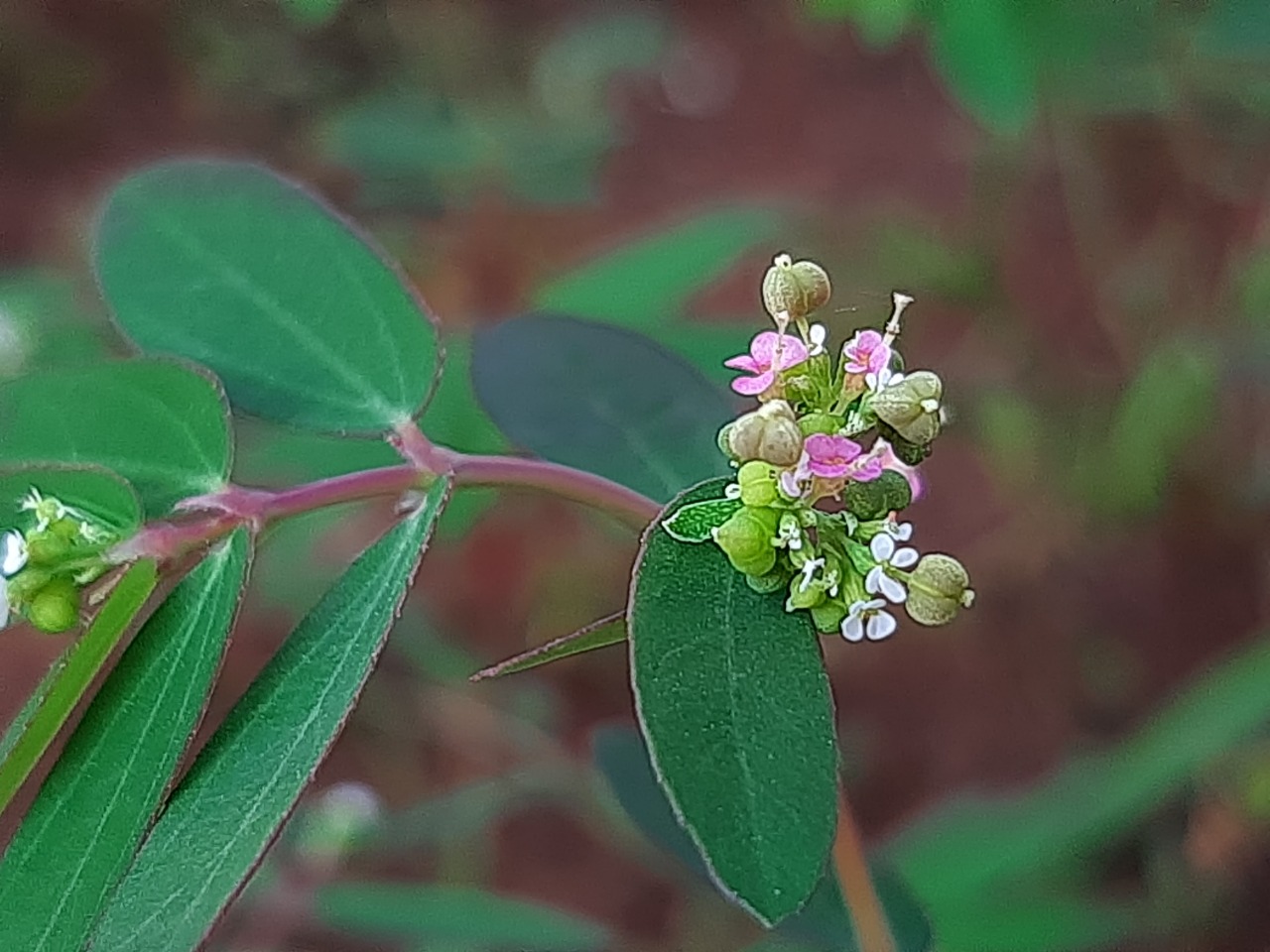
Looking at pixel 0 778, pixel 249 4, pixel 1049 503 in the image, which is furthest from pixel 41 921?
pixel 249 4

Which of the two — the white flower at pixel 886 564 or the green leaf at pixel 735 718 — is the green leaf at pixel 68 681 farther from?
the white flower at pixel 886 564

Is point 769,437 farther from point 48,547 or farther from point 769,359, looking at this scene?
point 48,547

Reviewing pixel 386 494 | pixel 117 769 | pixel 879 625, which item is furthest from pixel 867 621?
pixel 117 769

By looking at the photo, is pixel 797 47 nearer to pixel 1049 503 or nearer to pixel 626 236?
pixel 626 236

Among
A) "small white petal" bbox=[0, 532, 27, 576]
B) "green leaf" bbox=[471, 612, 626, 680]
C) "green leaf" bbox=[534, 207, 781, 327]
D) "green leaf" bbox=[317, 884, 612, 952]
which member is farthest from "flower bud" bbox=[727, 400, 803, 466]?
"green leaf" bbox=[534, 207, 781, 327]

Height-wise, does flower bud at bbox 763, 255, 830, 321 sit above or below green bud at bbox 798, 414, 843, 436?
above

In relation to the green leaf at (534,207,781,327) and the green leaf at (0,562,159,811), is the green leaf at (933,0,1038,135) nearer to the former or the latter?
the green leaf at (534,207,781,327)

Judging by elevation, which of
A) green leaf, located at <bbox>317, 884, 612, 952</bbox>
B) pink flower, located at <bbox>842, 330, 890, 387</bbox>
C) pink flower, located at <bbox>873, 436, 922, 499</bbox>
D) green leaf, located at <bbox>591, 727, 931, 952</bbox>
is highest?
pink flower, located at <bbox>842, 330, 890, 387</bbox>
